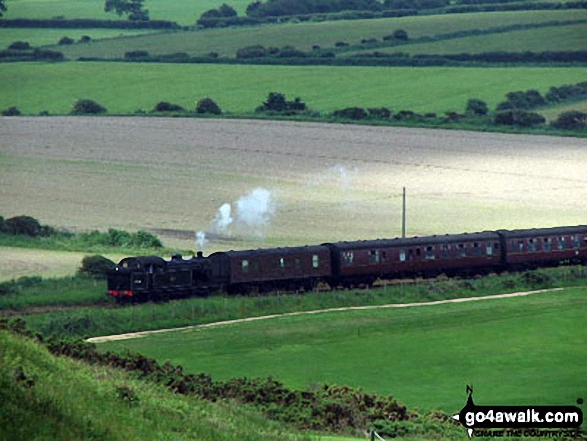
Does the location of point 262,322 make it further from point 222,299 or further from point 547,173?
point 547,173

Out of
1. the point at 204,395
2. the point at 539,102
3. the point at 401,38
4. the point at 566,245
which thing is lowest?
the point at 204,395

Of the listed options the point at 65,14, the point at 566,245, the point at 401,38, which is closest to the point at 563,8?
the point at 401,38

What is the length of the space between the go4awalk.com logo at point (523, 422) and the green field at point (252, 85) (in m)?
101

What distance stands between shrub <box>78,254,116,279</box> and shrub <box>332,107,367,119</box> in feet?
230

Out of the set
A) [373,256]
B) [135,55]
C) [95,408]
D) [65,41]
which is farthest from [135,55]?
[95,408]

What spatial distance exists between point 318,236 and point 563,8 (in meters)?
121

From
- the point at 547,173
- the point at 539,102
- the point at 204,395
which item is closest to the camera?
the point at 204,395

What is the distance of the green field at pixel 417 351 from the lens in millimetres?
49344

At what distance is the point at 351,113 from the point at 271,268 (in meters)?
68.8

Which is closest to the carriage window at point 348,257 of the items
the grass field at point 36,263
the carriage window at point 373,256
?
the carriage window at point 373,256

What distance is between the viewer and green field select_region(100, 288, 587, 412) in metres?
49.3

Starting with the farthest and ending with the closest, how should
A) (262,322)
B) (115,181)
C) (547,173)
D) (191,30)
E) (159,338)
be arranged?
(191,30)
(547,173)
(115,181)
(262,322)
(159,338)

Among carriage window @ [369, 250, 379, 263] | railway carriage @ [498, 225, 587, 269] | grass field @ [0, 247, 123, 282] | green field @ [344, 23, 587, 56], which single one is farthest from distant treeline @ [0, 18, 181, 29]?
carriage window @ [369, 250, 379, 263]

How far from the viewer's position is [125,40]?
597ft
